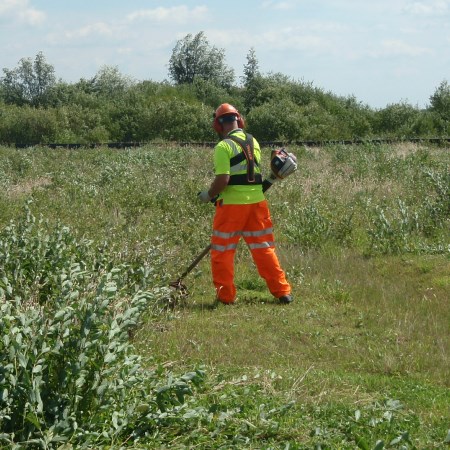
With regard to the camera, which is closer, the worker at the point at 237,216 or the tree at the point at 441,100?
the worker at the point at 237,216

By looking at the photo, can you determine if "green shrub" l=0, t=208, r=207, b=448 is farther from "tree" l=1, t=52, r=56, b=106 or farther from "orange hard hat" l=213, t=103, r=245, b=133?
"tree" l=1, t=52, r=56, b=106

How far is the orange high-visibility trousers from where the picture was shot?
8484 millimetres

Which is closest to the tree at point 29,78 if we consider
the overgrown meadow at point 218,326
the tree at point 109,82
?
the tree at point 109,82

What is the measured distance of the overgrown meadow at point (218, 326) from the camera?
459 cm

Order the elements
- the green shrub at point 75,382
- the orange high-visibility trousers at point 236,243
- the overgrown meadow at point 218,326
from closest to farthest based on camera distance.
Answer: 1. the green shrub at point 75,382
2. the overgrown meadow at point 218,326
3. the orange high-visibility trousers at point 236,243

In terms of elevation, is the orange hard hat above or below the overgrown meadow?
above

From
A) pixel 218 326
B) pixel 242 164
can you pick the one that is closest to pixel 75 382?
pixel 218 326

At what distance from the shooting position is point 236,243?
28.1ft

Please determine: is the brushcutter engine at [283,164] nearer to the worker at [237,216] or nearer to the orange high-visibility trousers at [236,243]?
the worker at [237,216]

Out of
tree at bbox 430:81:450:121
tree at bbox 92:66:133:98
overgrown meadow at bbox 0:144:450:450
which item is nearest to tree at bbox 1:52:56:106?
tree at bbox 92:66:133:98

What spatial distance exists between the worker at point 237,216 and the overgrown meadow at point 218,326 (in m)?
0.31

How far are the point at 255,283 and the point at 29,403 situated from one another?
531cm

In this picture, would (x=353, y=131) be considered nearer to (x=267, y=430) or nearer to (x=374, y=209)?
(x=374, y=209)

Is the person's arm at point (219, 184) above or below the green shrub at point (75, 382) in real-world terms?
above
